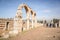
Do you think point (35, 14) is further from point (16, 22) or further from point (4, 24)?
point (16, 22)

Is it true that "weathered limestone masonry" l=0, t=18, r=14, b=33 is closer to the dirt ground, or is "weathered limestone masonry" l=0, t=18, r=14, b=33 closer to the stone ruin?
the stone ruin

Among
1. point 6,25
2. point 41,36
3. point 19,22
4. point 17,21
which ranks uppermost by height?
point 17,21

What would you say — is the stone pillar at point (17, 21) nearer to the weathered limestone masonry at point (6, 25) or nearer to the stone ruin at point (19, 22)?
the stone ruin at point (19, 22)

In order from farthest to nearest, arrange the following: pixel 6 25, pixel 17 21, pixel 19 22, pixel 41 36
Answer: pixel 6 25 → pixel 19 22 → pixel 17 21 → pixel 41 36

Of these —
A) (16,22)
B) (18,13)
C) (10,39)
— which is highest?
(18,13)

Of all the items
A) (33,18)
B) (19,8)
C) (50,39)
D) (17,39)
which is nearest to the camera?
(50,39)

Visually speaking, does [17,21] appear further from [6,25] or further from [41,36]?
[6,25]

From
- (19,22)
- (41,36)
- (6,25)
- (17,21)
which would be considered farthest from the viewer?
(6,25)

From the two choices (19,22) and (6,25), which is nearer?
(19,22)

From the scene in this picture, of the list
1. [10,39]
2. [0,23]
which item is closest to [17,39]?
[10,39]

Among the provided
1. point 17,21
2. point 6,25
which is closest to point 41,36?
point 17,21

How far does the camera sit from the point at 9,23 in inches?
1097

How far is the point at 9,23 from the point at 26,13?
807 centimetres

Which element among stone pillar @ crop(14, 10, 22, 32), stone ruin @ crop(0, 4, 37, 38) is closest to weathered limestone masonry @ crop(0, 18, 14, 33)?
stone ruin @ crop(0, 4, 37, 38)
